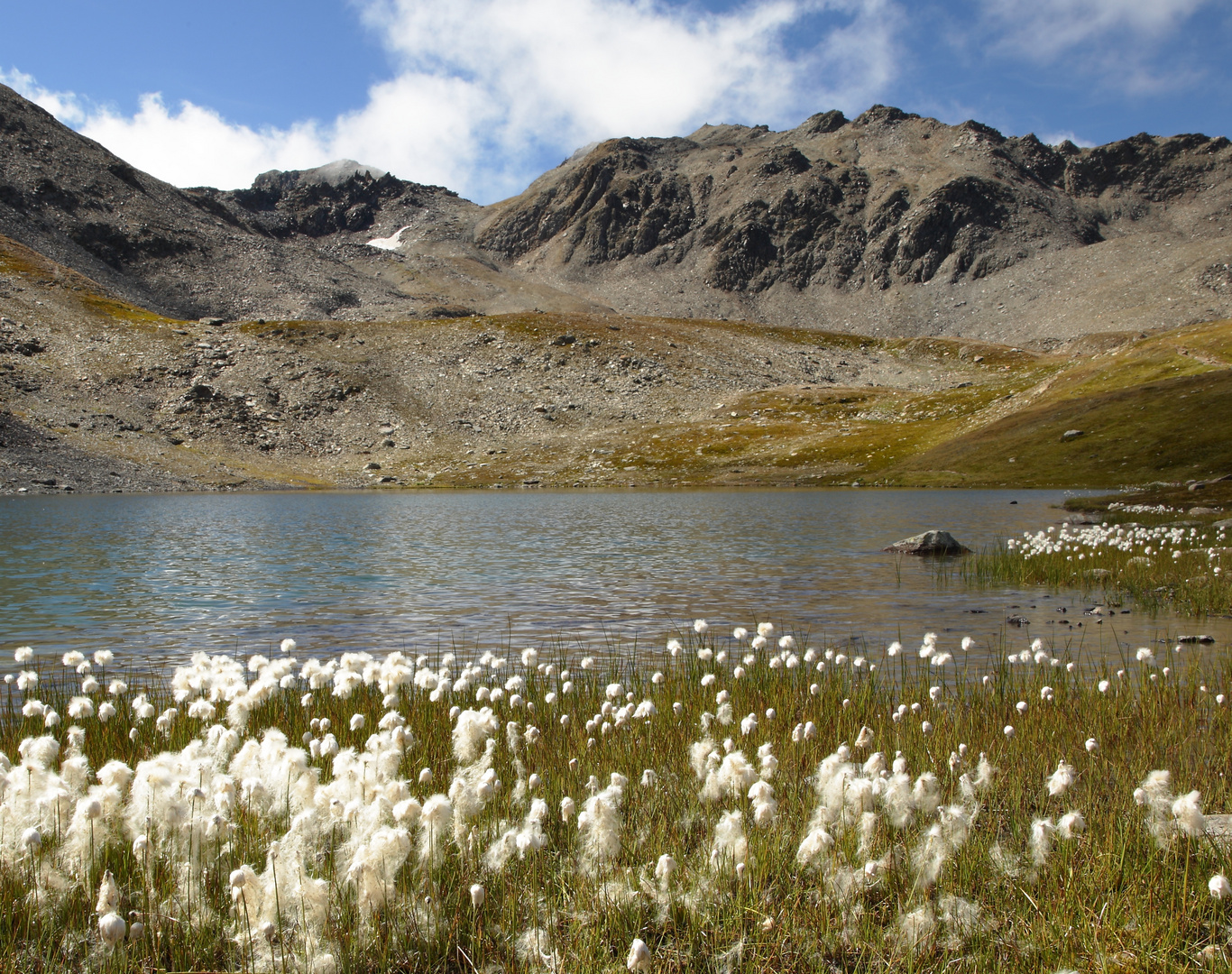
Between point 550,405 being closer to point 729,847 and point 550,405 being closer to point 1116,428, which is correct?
point 1116,428

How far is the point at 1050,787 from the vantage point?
6.07 meters

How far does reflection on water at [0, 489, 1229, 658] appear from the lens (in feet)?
58.4

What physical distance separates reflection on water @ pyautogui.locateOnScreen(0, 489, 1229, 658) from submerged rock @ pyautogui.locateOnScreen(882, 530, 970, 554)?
1142mm

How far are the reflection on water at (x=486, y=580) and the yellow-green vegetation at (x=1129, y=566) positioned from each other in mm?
1495

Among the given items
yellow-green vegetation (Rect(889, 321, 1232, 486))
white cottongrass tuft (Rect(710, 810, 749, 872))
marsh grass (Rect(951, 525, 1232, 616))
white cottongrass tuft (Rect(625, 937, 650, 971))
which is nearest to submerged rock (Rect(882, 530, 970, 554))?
marsh grass (Rect(951, 525, 1232, 616))

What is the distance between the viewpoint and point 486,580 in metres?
26.0

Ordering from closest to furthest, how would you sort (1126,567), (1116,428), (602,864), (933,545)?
(602,864) < (1126,567) < (933,545) < (1116,428)

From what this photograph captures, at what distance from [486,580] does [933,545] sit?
16.2 metres

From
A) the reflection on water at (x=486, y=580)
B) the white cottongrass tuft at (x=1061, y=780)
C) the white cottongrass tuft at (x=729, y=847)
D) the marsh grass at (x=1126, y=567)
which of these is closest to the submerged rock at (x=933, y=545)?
the reflection on water at (x=486, y=580)

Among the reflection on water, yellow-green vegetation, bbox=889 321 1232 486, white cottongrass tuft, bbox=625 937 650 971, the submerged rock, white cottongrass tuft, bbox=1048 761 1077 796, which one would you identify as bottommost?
the reflection on water

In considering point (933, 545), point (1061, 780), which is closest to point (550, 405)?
point (933, 545)

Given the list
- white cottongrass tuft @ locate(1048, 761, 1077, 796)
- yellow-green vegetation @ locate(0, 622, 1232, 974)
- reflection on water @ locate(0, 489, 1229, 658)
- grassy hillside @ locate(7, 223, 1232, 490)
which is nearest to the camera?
yellow-green vegetation @ locate(0, 622, 1232, 974)

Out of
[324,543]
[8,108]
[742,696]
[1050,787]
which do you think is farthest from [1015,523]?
[8,108]

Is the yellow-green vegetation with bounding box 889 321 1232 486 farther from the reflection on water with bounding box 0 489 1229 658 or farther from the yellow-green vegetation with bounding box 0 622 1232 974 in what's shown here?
the yellow-green vegetation with bounding box 0 622 1232 974
